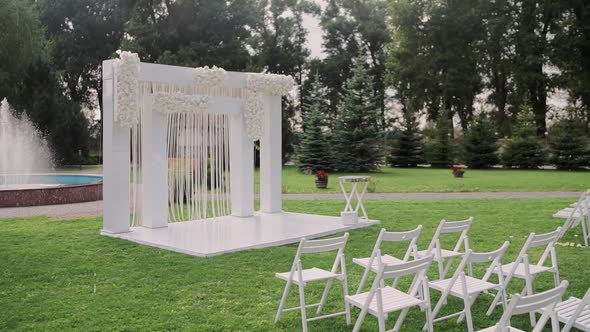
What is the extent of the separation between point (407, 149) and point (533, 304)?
96.8 feet

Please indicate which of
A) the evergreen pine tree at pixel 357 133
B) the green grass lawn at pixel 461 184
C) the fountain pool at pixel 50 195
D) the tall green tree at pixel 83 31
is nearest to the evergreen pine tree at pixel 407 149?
the evergreen pine tree at pixel 357 133

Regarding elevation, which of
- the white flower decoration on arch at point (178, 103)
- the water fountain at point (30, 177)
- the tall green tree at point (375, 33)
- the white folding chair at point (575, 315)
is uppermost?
the tall green tree at point (375, 33)

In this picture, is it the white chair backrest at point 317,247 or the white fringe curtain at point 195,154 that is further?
the white fringe curtain at point 195,154

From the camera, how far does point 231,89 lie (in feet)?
37.9

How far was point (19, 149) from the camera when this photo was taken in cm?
2214

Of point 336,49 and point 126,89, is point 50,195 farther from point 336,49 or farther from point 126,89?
point 336,49

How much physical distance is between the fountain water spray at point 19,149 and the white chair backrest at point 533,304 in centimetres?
1839

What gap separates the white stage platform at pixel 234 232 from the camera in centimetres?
851

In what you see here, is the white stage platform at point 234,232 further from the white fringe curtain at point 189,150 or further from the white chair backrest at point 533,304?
the white chair backrest at point 533,304

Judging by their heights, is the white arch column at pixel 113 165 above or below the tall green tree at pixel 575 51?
below

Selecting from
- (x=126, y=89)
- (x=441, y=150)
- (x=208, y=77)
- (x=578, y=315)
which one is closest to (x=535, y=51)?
(x=441, y=150)

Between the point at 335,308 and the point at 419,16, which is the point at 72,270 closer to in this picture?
the point at 335,308

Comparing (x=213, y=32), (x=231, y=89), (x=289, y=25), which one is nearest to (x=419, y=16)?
(x=289, y=25)

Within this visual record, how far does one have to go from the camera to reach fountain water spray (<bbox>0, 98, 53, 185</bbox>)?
63.7 feet
